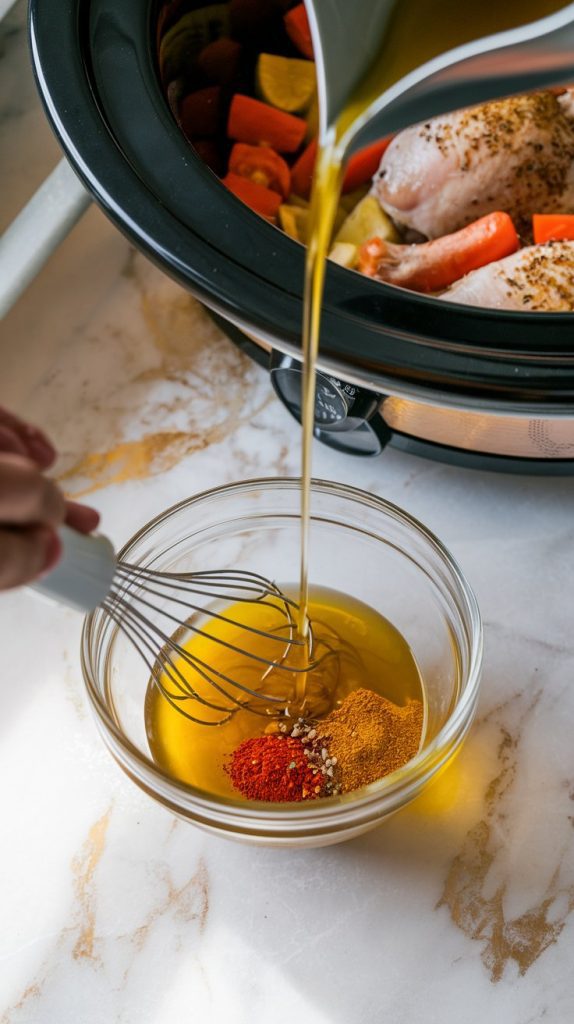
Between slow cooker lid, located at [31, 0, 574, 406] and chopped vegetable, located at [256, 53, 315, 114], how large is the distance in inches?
6.2

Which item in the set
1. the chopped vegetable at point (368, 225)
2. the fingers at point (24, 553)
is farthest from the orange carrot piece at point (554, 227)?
the fingers at point (24, 553)

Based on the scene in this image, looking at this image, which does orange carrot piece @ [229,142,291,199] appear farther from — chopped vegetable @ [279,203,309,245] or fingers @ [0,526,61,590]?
fingers @ [0,526,61,590]

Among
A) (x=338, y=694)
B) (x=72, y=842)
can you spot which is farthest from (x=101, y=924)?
(x=338, y=694)

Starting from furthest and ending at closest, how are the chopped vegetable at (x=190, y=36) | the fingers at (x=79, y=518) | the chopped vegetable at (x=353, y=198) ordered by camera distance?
the chopped vegetable at (x=353, y=198), the chopped vegetable at (x=190, y=36), the fingers at (x=79, y=518)

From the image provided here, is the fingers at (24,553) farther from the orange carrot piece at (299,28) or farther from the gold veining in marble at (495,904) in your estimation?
the orange carrot piece at (299,28)

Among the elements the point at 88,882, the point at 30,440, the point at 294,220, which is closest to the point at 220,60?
the point at 294,220

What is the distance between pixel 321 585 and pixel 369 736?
0.54 feet

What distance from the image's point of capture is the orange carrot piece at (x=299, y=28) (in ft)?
2.86

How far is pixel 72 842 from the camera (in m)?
0.73

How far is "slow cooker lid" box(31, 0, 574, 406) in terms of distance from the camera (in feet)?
2.13

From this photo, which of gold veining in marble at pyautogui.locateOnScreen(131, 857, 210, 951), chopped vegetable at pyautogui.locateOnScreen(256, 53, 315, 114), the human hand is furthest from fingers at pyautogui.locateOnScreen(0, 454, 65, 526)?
chopped vegetable at pyautogui.locateOnScreen(256, 53, 315, 114)

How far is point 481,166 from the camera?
0.88m

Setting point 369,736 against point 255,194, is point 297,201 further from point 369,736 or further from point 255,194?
point 369,736

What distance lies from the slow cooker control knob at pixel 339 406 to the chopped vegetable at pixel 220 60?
272mm
